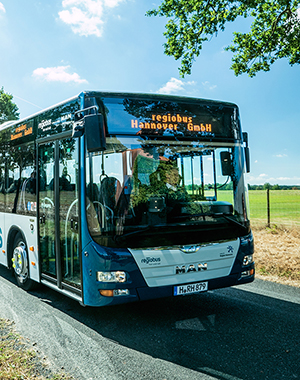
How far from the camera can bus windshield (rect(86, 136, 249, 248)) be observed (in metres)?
4.62

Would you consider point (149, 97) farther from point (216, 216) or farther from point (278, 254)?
point (278, 254)

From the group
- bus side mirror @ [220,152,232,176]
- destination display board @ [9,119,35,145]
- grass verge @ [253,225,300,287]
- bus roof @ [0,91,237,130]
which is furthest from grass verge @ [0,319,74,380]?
grass verge @ [253,225,300,287]

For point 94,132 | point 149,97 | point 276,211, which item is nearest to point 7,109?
point 276,211

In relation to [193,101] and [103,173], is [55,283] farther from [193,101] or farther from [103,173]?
[193,101]

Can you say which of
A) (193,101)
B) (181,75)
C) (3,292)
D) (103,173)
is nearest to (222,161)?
(193,101)

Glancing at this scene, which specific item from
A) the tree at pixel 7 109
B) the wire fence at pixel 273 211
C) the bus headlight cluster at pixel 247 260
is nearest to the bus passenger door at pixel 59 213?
the bus headlight cluster at pixel 247 260

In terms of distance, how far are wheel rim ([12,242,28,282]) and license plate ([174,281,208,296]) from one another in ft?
10.3

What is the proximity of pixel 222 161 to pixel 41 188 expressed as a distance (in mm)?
2915

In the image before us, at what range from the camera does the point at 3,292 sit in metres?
6.70

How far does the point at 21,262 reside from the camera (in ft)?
22.1

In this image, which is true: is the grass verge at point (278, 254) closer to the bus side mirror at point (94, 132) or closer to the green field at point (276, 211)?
the green field at point (276, 211)

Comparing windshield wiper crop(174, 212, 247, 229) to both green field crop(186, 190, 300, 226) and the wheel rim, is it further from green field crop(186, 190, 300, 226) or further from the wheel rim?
green field crop(186, 190, 300, 226)

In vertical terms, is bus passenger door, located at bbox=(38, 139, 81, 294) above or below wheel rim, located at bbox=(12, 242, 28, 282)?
above

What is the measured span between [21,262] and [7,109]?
4216 cm
